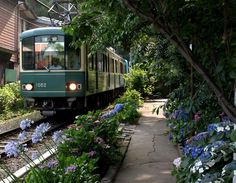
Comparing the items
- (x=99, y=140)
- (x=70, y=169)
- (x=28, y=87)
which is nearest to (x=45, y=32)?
(x=28, y=87)

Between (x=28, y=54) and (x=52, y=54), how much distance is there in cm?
93

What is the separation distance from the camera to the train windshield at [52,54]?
1388cm

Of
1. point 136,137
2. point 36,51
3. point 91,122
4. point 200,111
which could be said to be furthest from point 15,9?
point 200,111

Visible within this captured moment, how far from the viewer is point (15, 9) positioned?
30.8m

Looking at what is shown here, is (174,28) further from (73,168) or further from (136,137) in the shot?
(136,137)

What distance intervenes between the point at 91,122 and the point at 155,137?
316 centimetres

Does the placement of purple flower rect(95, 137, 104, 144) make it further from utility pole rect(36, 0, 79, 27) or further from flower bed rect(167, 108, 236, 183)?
flower bed rect(167, 108, 236, 183)

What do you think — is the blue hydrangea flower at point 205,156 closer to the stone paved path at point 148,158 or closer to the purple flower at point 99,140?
the stone paved path at point 148,158

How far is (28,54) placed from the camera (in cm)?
1438

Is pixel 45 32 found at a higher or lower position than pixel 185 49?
higher

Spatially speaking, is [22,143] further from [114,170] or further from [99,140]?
[114,170]

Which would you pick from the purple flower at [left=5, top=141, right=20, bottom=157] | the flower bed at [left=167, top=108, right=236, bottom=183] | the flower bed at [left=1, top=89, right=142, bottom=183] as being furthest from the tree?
the flower bed at [left=1, top=89, right=142, bottom=183]

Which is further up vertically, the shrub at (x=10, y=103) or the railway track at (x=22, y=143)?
the shrub at (x=10, y=103)

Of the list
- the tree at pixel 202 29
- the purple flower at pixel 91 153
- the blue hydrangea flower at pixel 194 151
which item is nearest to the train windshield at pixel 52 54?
the purple flower at pixel 91 153
